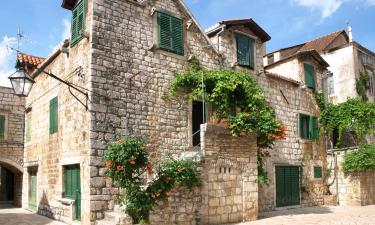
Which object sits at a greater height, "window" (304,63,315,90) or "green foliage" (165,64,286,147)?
"window" (304,63,315,90)

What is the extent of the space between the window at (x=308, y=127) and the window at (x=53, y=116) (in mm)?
10120

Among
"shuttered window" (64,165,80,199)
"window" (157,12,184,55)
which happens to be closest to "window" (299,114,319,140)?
"window" (157,12,184,55)

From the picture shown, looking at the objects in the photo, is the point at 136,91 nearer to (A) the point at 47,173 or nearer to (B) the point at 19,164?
(A) the point at 47,173

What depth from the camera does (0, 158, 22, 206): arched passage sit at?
1773cm

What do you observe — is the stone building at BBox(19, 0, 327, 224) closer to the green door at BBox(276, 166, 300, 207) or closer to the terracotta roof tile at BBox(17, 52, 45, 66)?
the green door at BBox(276, 166, 300, 207)

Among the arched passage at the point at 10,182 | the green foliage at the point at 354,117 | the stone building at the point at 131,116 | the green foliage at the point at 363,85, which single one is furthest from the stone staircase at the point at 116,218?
the green foliage at the point at 363,85

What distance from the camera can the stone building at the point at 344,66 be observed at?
20.4 metres

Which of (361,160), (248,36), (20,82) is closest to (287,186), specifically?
(361,160)

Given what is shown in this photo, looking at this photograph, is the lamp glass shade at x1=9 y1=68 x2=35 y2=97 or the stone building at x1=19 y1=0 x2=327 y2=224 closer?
the lamp glass shade at x1=9 y1=68 x2=35 y2=97

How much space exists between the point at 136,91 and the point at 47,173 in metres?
4.59

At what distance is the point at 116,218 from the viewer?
9.03 meters

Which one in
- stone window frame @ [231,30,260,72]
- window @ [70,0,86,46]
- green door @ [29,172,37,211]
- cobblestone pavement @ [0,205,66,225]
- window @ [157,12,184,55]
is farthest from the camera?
green door @ [29,172,37,211]

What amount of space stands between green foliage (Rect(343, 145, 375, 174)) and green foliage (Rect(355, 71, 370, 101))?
5001 millimetres

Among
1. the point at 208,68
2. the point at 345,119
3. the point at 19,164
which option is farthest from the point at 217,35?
the point at 19,164
